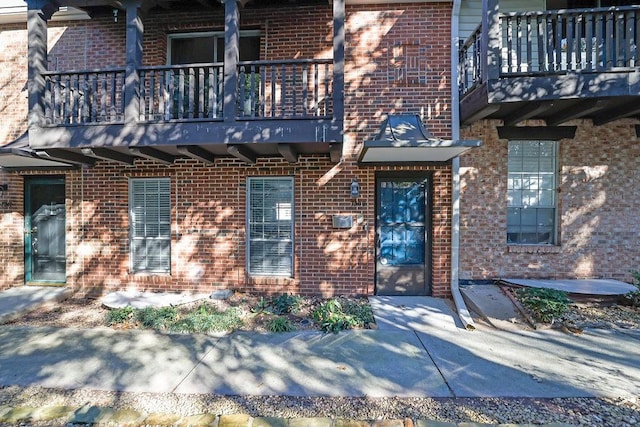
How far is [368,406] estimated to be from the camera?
9.46 feet

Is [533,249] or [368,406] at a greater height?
[533,249]

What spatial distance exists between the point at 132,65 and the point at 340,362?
511 centimetres

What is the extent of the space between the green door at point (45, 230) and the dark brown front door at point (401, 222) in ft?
20.4

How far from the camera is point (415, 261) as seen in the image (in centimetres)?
573

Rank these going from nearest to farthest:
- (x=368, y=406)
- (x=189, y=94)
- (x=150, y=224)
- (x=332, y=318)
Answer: (x=368, y=406) → (x=332, y=318) → (x=189, y=94) → (x=150, y=224)

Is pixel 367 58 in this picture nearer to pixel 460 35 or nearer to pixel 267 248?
pixel 460 35

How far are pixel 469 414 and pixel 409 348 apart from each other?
1213 millimetres

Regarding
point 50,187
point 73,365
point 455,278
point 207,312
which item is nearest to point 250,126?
point 207,312

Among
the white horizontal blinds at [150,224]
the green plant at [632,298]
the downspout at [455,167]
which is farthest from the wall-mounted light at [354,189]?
the green plant at [632,298]

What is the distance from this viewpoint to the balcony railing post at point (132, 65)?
4777 millimetres

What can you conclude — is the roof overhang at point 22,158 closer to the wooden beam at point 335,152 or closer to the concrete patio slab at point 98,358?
the concrete patio slab at point 98,358

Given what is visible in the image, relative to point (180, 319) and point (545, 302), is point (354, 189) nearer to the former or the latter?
point (545, 302)

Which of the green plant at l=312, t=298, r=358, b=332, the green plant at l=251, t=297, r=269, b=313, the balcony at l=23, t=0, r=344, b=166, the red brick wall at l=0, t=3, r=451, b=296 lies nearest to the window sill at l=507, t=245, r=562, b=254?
the red brick wall at l=0, t=3, r=451, b=296

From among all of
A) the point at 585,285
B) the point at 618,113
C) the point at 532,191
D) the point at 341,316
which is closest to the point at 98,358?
the point at 341,316
